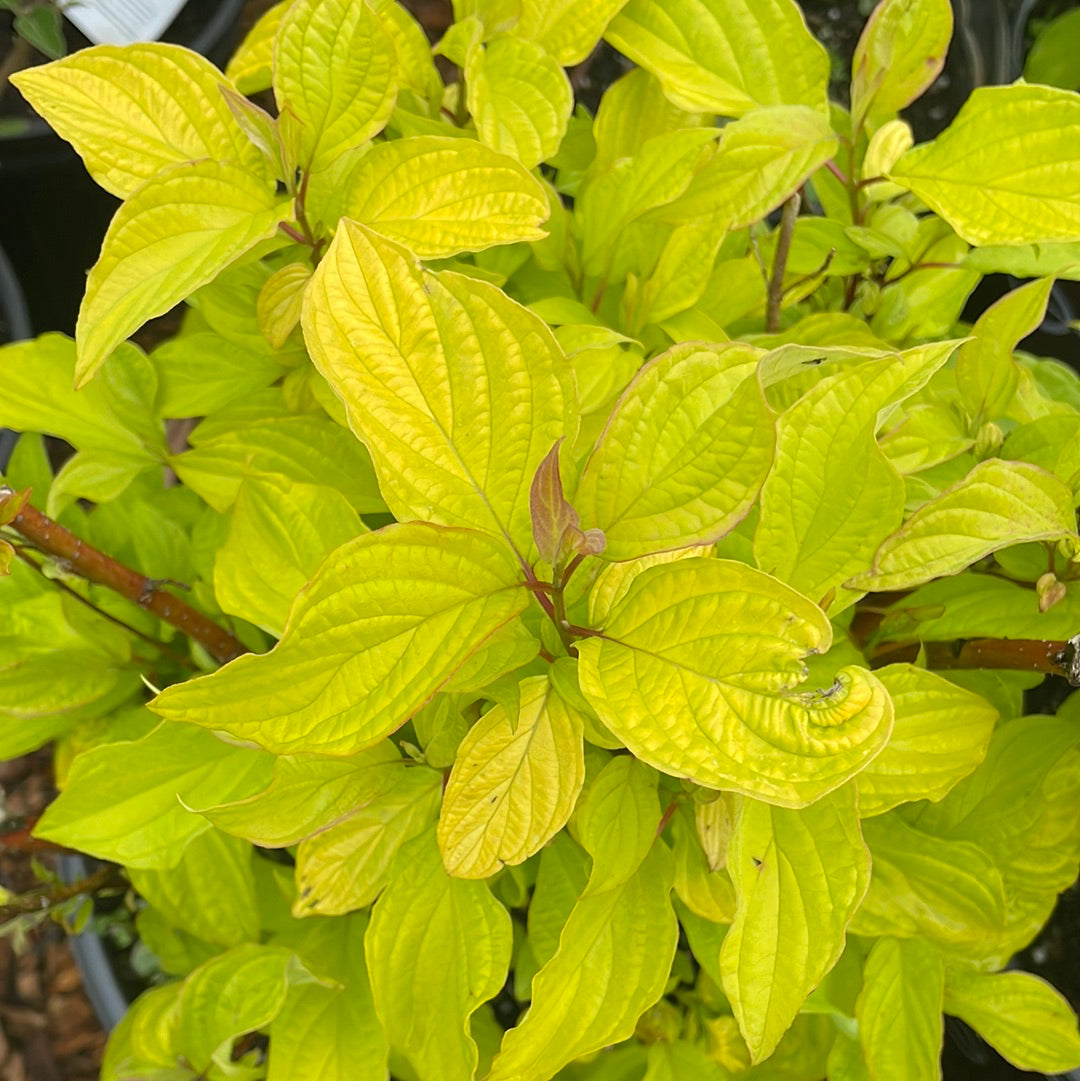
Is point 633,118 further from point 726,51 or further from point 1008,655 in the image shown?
point 1008,655

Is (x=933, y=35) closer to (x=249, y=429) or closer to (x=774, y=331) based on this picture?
(x=774, y=331)

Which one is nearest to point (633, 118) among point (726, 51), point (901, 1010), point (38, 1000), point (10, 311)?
point (726, 51)

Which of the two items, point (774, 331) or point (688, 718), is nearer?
point (688, 718)

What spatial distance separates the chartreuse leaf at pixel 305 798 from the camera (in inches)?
18.4

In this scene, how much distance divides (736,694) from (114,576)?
1.23ft

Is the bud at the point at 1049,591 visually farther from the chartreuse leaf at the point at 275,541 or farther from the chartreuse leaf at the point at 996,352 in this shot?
the chartreuse leaf at the point at 275,541

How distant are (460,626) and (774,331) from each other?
34 centimetres

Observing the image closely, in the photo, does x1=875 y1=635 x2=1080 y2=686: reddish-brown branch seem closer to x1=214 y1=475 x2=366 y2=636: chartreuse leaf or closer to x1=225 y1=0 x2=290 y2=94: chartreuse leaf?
x1=214 y1=475 x2=366 y2=636: chartreuse leaf

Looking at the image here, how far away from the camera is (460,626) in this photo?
373mm

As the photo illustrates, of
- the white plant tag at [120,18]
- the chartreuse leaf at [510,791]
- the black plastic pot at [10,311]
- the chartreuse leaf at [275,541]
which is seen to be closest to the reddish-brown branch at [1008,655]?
the chartreuse leaf at [510,791]

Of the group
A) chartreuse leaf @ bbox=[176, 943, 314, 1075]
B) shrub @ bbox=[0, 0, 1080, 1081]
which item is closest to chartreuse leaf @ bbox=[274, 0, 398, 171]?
shrub @ bbox=[0, 0, 1080, 1081]

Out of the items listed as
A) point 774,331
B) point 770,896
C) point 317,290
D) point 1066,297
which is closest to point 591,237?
point 774,331

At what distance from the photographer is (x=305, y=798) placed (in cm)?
48

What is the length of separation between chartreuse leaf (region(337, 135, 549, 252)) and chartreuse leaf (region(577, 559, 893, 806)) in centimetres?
18
